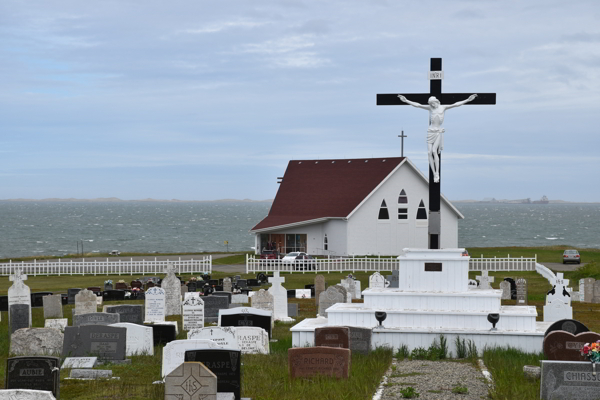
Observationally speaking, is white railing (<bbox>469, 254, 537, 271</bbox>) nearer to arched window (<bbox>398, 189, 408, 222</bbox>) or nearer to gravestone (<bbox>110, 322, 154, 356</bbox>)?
arched window (<bbox>398, 189, 408, 222</bbox>)

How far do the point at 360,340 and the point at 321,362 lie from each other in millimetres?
2872

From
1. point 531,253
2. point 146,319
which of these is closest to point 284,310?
point 146,319

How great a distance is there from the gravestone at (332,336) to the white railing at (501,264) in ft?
87.6

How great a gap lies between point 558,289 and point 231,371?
36.1 feet

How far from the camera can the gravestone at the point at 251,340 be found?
15484 mm

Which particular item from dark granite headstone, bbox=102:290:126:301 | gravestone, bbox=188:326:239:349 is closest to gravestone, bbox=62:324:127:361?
gravestone, bbox=188:326:239:349

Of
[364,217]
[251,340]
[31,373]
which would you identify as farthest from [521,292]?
[364,217]

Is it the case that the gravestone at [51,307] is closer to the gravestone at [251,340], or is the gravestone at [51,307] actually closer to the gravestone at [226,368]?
the gravestone at [251,340]

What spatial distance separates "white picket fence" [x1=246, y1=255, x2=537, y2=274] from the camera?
4041 centimetres

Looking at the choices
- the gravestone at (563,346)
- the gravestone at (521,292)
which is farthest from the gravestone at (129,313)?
the gravestone at (521,292)

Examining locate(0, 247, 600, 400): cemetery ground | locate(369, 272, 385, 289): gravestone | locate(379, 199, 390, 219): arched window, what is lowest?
locate(0, 247, 600, 400): cemetery ground

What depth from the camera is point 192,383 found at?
10.3 metres

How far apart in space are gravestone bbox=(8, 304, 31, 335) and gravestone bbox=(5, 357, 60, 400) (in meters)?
8.58

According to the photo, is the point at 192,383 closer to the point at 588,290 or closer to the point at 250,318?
the point at 250,318
